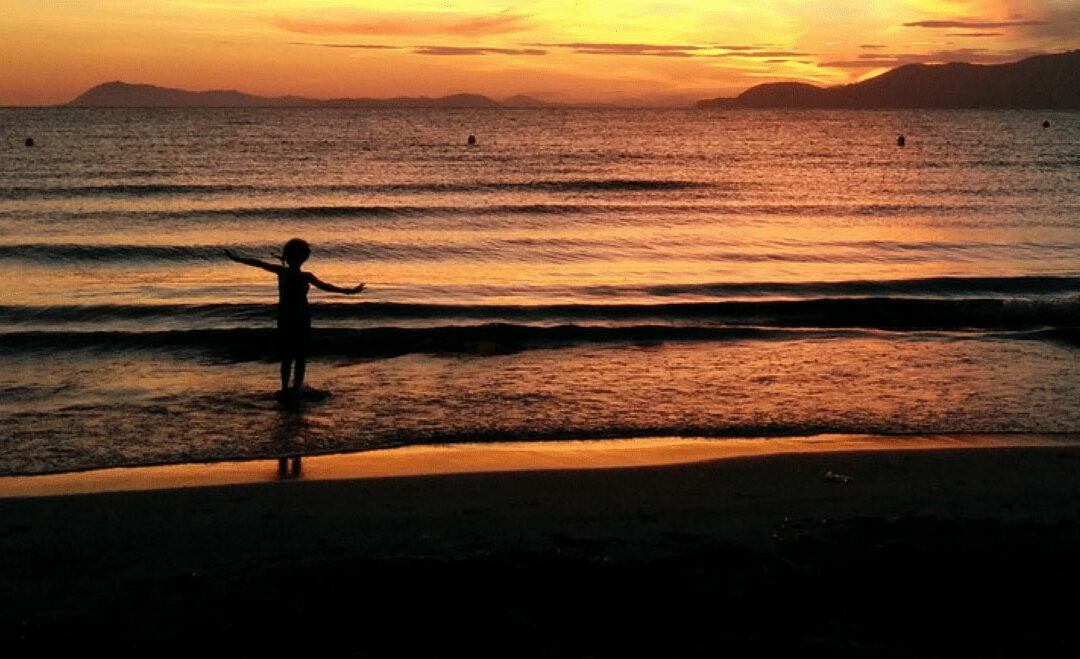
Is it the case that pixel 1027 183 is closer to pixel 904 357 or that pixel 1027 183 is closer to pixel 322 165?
pixel 322 165

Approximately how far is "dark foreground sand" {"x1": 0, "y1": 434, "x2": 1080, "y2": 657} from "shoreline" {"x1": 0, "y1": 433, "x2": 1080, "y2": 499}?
0.44 metres

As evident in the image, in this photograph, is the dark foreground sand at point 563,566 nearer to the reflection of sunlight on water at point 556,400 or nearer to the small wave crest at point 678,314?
the reflection of sunlight on water at point 556,400

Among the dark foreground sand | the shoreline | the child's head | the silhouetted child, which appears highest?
the child's head

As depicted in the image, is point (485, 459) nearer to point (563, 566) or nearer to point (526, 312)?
point (563, 566)

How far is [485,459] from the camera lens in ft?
31.1

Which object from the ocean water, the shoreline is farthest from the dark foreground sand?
the ocean water

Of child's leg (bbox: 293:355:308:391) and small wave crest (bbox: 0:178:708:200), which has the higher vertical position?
small wave crest (bbox: 0:178:708:200)

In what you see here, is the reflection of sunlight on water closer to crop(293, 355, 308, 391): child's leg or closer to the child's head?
crop(293, 355, 308, 391): child's leg

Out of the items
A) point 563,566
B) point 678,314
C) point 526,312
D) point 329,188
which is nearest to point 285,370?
point 563,566

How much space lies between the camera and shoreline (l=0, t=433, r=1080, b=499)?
8.72m

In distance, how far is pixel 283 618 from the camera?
5.34 m

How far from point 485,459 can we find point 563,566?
134 inches

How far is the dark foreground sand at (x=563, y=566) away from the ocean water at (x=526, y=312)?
2.01 meters

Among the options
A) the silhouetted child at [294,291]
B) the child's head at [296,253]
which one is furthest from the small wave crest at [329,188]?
the child's head at [296,253]
